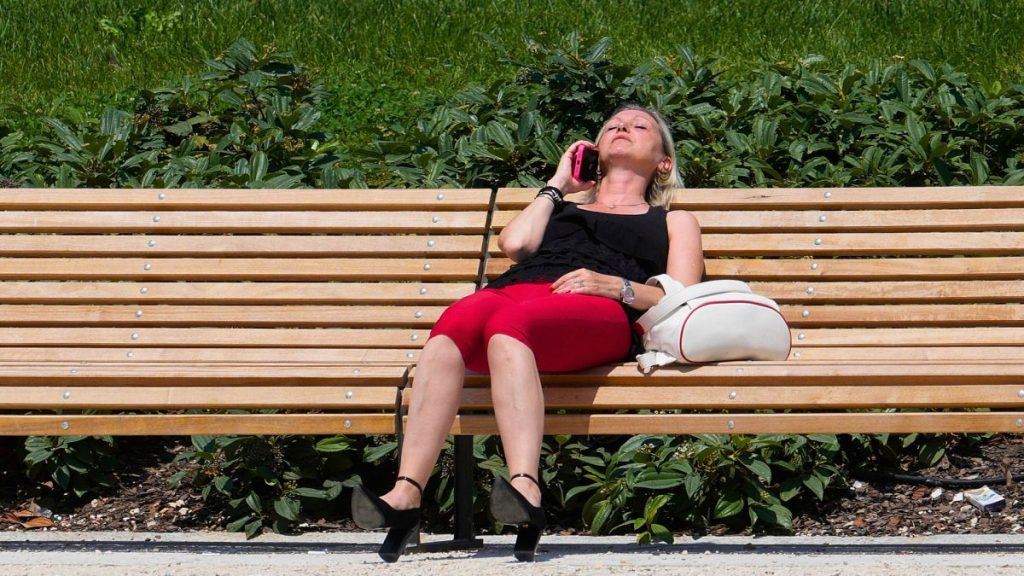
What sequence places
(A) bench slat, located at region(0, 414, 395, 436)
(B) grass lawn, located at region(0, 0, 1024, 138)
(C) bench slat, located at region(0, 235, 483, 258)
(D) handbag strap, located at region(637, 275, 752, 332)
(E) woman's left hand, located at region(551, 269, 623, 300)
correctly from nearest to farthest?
(A) bench slat, located at region(0, 414, 395, 436)
(D) handbag strap, located at region(637, 275, 752, 332)
(E) woman's left hand, located at region(551, 269, 623, 300)
(C) bench slat, located at region(0, 235, 483, 258)
(B) grass lawn, located at region(0, 0, 1024, 138)

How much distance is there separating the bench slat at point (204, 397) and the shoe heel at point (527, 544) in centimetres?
50

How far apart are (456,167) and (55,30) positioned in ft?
12.8

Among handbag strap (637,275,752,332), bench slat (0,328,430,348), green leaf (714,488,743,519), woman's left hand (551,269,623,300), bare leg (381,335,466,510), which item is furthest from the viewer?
green leaf (714,488,743,519)

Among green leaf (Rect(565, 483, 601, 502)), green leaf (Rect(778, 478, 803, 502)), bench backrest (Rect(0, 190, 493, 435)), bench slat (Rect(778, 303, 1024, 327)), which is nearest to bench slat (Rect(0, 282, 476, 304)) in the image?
bench backrest (Rect(0, 190, 493, 435))

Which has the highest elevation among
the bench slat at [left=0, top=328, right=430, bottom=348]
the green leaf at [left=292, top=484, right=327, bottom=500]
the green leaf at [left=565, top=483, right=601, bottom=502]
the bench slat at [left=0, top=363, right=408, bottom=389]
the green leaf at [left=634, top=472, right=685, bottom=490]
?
the bench slat at [left=0, top=363, right=408, bottom=389]

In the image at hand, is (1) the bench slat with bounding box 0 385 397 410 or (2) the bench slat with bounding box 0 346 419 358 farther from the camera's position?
(2) the bench slat with bounding box 0 346 419 358

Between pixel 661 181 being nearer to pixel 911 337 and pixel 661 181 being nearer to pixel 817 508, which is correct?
pixel 911 337

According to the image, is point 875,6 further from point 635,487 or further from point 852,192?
point 635,487

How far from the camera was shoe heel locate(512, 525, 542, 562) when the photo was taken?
344 cm

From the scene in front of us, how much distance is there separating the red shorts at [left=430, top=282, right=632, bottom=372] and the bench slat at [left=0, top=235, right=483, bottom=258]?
0.60 metres

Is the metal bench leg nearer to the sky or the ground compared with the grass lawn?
nearer to the ground

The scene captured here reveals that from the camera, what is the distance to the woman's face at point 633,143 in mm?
4551

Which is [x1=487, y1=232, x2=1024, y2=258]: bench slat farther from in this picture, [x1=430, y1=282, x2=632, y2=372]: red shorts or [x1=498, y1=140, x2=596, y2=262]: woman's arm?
[x1=430, y1=282, x2=632, y2=372]: red shorts

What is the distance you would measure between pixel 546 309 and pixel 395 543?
0.74 metres
